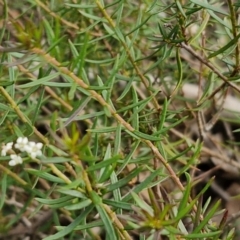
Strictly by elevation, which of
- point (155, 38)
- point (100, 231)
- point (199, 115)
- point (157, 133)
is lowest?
point (100, 231)

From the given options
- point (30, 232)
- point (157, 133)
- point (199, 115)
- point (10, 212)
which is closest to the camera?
point (157, 133)

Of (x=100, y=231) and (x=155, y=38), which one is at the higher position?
(x=155, y=38)

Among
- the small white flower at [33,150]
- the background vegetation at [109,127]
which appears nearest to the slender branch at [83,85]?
the background vegetation at [109,127]

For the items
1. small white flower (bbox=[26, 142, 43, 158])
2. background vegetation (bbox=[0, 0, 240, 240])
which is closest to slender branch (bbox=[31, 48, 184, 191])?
background vegetation (bbox=[0, 0, 240, 240])

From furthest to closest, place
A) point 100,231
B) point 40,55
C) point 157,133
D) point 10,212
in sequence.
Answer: point 100,231
point 10,212
point 157,133
point 40,55

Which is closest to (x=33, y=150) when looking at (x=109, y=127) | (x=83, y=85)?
(x=83, y=85)

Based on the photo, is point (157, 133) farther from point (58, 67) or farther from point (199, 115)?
point (199, 115)

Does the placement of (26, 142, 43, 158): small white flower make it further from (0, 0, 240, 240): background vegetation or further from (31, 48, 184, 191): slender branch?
(31, 48, 184, 191): slender branch

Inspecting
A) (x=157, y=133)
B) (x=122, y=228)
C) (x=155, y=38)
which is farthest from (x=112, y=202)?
(x=155, y=38)

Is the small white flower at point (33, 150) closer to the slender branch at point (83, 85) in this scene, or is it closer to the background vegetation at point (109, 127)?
the background vegetation at point (109, 127)

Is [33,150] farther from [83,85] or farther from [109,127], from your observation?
[109,127]

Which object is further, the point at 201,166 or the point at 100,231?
the point at 201,166
